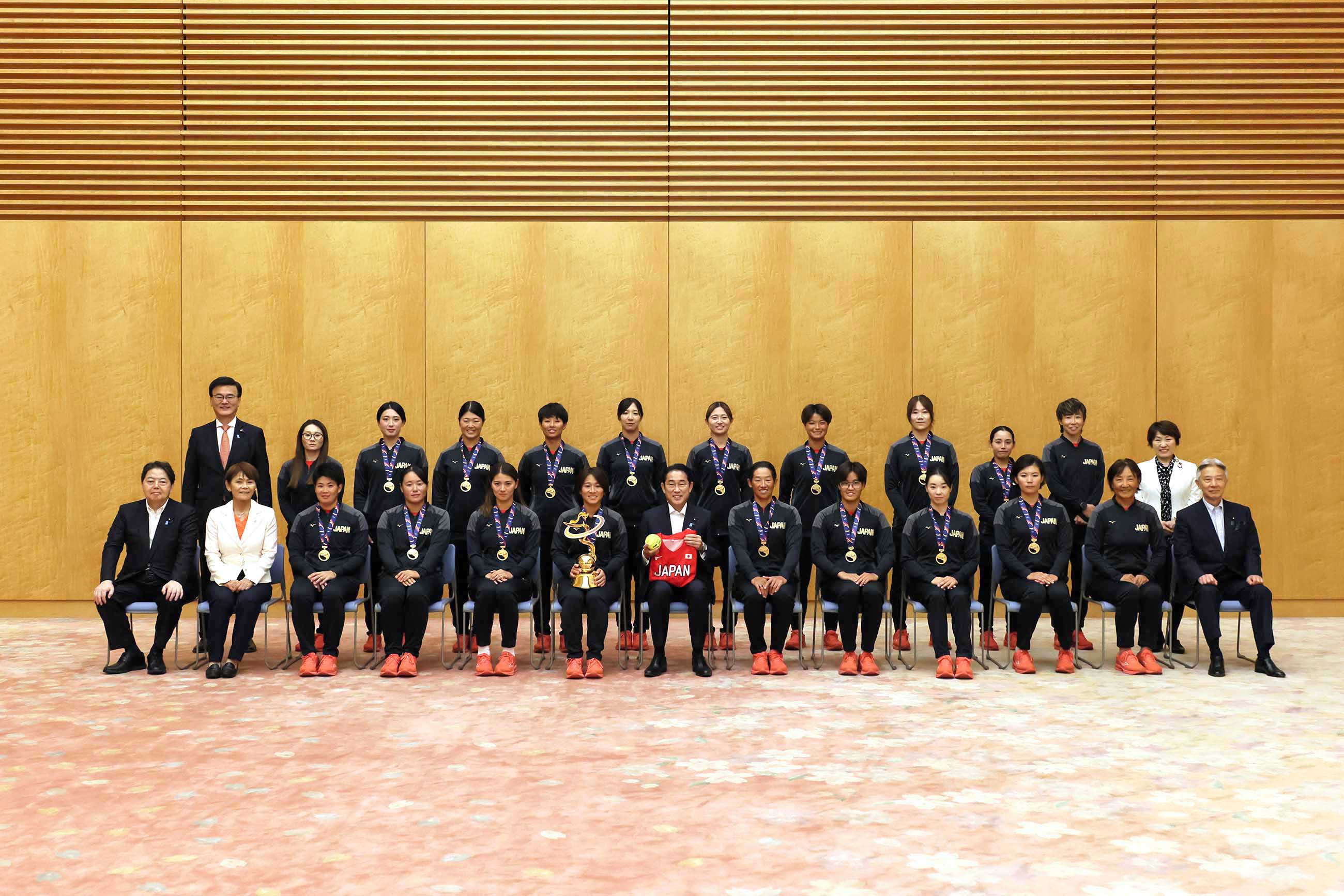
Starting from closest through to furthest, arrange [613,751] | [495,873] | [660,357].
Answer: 1. [495,873]
2. [613,751]
3. [660,357]

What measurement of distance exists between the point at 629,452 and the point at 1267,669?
417 centimetres

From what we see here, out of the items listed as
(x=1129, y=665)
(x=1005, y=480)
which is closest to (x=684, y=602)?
(x=1005, y=480)

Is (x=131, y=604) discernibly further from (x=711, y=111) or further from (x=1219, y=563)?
(x=1219, y=563)

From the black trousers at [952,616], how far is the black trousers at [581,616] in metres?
1.94

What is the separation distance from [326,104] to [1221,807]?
8236 mm

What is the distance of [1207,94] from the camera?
8.89 metres

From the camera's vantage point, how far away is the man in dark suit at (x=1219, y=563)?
6.26 m

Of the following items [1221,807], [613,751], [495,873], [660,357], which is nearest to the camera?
[495,873]

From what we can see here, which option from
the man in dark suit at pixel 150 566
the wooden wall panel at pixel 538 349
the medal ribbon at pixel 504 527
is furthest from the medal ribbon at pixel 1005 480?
the man in dark suit at pixel 150 566

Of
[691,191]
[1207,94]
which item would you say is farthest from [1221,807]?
[1207,94]

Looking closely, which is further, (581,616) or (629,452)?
(629,452)

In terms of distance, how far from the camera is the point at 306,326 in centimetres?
877

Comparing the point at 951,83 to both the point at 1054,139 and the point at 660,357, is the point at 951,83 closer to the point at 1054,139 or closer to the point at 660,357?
the point at 1054,139

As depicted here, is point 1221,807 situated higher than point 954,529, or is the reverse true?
point 954,529
